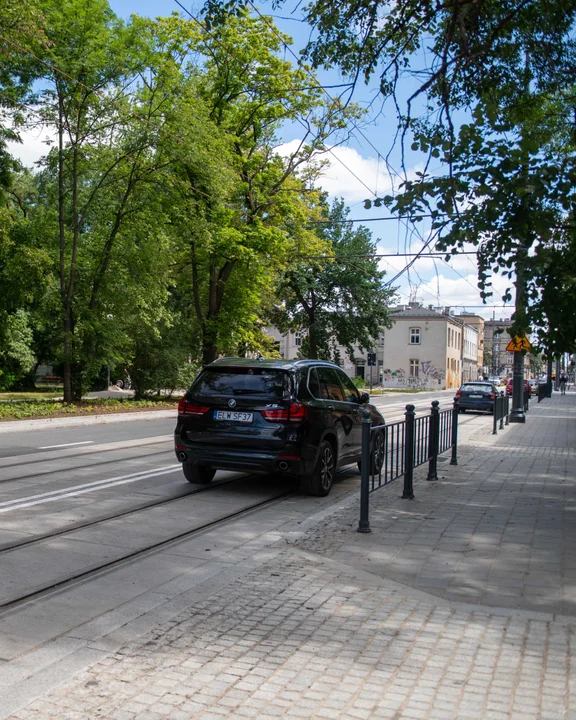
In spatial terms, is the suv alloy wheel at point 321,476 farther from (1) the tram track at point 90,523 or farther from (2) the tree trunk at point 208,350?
(2) the tree trunk at point 208,350

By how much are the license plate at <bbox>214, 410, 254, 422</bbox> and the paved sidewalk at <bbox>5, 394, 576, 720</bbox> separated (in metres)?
1.77

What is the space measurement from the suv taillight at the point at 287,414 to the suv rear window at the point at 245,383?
0.18 metres

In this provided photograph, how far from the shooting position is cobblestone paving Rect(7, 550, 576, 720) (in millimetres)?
3402

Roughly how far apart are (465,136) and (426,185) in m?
0.54

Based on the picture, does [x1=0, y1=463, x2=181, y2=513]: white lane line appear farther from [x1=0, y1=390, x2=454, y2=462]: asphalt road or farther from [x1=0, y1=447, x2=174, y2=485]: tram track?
[x1=0, y1=390, x2=454, y2=462]: asphalt road

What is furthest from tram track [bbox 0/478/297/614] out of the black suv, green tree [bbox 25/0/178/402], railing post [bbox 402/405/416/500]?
green tree [bbox 25/0/178/402]

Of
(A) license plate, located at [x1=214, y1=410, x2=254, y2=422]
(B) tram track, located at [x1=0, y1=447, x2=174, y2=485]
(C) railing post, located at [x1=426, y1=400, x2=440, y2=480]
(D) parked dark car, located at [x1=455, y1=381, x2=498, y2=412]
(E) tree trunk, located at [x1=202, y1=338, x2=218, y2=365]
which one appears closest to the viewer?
(A) license plate, located at [x1=214, y1=410, x2=254, y2=422]

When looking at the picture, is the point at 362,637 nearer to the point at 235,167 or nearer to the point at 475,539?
the point at 475,539

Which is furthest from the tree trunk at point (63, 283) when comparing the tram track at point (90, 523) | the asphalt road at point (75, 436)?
the tram track at point (90, 523)

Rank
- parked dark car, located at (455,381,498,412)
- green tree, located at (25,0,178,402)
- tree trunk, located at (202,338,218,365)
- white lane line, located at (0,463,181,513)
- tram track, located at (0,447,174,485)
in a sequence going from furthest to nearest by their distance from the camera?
parked dark car, located at (455,381,498,412) < tree trunk, located at (202,338,218,365) < green tree, located at (25,0,178,402) < tram track, located at (0,447,174,485) < white lane line, located at (0,463,181,513)

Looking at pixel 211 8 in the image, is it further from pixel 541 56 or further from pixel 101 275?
A: pixel 101 275

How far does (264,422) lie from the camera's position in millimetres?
8625

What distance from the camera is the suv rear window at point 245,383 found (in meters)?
8.80

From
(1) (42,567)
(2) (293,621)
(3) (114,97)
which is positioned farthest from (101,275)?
(2) (293,621)
